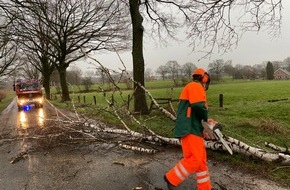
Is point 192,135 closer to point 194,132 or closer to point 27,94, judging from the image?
point 194,132

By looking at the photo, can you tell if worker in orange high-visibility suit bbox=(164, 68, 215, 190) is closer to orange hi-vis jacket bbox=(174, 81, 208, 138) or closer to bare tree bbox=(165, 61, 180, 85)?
orange hi-vis jacket bbox=(174, 81, 208, 138)

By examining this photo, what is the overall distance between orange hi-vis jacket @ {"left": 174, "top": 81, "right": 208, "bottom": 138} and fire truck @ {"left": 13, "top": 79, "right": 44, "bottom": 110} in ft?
69.1

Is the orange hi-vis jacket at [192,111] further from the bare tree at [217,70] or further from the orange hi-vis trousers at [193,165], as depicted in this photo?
the bare tree at [217,70]

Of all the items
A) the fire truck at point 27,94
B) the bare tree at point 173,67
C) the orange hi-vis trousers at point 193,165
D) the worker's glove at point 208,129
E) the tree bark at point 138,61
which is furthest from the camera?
the bare tree at point 173,67

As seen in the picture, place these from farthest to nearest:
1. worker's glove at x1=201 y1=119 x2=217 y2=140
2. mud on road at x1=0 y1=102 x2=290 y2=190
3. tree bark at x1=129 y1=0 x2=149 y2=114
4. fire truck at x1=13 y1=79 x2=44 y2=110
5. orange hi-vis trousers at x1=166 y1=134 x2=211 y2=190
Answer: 1. fire truck at x1=13 y1=79 x2=44 y2=110
2. tree bark at x1=129 y1=0 x2=149 y2=114
3. mud on road at x1=0 y1=102 x2=290 y2=190
4. worker's glove at x1=201 y1=119 x2=217 y2=140
5. orange hi-vis trousers at x1=166 y1=134 x2=211 y2=190

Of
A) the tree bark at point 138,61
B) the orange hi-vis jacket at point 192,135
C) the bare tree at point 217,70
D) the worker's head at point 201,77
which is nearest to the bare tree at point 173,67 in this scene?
the bare tree at point 217,70

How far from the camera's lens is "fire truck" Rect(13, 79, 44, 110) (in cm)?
2355

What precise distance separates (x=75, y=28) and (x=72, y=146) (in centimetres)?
2294

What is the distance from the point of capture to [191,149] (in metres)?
4.45

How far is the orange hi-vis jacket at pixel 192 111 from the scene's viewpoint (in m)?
4.39

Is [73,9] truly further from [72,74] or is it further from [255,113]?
[72,74]

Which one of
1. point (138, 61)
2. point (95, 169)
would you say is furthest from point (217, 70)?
point (95, 169)

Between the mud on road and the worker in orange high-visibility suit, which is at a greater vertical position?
the worker in orange high-visibility suit

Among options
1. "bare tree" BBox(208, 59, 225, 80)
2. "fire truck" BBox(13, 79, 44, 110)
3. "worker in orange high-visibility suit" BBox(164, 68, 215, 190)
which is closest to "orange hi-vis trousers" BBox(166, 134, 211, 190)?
"worker in orange high-visibility suit" BBox(164, 68, 215, 190)
